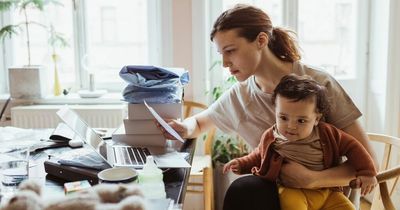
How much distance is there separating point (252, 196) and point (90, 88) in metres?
2.06

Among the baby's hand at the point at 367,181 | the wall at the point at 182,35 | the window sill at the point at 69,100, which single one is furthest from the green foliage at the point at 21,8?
the baby's hand at the point at 367,181

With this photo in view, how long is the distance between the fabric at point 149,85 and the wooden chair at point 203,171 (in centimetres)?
100

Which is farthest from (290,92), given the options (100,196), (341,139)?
(100,196)

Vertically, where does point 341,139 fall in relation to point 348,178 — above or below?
above

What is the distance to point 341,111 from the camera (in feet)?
4.74

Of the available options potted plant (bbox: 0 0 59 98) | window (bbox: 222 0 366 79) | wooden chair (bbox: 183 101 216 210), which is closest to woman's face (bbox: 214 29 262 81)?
wooden chair (bbox: 183 101 216 210)

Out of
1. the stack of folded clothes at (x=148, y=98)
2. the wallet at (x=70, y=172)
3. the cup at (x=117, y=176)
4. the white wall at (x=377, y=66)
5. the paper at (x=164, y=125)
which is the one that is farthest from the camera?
the white wall at (x=377, y=66)

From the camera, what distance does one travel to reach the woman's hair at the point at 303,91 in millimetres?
1329

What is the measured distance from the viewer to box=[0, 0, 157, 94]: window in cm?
313

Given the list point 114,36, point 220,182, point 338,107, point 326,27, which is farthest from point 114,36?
point 338,107

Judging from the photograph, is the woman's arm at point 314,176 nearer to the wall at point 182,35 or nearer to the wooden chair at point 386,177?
the wooden chair at point 386,177

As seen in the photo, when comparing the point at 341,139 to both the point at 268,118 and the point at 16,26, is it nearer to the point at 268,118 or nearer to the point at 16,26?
the point at 268,118

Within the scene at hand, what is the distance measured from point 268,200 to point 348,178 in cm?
26

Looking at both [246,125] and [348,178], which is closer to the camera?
[348,178]
